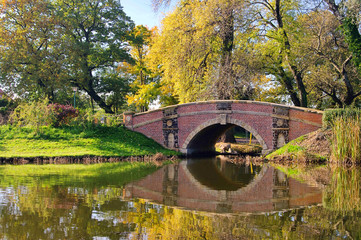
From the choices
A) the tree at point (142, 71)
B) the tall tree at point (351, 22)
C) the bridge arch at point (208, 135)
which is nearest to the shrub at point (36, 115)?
the bridge arch at point (208, 135)

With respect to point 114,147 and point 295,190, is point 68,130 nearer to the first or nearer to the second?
point 114,147

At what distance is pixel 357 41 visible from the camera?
54.9 ft

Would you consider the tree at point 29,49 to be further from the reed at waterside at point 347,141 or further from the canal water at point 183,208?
the reed at waterside at point 347,141

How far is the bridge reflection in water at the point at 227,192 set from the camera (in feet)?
23.1

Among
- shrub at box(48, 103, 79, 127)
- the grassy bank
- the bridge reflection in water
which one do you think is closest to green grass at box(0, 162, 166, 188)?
the bridge reflection in water

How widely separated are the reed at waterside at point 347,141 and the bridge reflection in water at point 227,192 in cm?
280

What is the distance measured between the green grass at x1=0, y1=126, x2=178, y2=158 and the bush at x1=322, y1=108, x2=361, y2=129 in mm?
7535

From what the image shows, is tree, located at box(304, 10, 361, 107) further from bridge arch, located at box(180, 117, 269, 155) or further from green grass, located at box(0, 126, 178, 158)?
green grass, located at box(0, 126, 178, 158)

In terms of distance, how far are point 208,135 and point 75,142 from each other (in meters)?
7.52

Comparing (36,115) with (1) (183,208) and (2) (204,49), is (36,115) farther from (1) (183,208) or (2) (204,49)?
(1) (183,208)

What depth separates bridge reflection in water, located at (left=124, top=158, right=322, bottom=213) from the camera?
7.05 m

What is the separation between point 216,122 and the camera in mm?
18266

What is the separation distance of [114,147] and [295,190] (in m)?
11.2

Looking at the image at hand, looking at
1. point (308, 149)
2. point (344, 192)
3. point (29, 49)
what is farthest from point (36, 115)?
point (344, 192)
